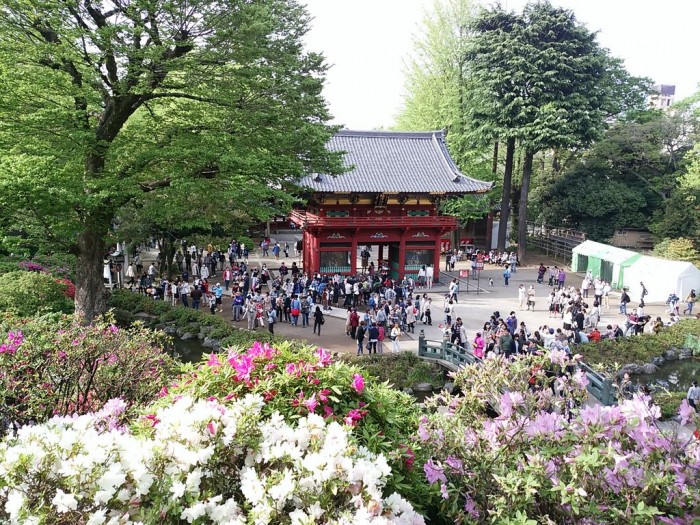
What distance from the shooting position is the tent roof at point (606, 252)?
27172 mm

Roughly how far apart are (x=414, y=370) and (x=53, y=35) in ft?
43.7

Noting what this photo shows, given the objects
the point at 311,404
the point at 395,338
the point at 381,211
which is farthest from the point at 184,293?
the point at 311,404

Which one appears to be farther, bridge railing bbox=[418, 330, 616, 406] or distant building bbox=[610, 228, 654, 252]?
distant building bbox=[610, 228, 654, 252]

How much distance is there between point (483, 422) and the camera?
16.3 feet

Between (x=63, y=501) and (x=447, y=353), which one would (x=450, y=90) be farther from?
(x=63, y=501)

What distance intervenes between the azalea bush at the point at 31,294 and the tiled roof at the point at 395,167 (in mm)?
12380

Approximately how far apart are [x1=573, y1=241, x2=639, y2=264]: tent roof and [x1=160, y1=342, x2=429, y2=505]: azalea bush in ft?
84.5

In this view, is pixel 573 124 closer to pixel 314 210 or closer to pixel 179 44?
pixel 314 210

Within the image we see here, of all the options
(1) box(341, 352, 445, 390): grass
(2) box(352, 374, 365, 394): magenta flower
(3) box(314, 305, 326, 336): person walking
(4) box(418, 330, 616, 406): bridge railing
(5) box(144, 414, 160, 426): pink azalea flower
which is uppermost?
(2) box(352, 374, 365, 394): magenta flower

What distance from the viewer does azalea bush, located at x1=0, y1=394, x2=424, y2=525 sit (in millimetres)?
3449

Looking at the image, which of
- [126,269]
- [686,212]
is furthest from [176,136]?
[686,212]

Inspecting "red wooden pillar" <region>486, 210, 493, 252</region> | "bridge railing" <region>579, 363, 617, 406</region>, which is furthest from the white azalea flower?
"red wooden pillar" <region>486, 210, 493, 252</region>

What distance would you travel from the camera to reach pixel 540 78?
3256cm

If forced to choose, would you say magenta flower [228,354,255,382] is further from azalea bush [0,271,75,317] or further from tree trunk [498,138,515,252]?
tree trunk [498,138,515,252]
